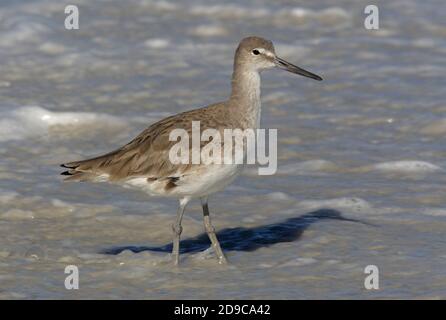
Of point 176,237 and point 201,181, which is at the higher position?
point 201,181

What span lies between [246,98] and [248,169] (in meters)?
2.15

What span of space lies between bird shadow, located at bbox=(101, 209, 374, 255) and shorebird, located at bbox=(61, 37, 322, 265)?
1.35ft

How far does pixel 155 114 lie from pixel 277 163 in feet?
6.48

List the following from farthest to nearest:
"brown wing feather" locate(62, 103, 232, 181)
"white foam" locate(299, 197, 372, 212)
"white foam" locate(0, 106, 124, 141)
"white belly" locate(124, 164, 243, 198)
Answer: "white foam" locate(0, 106, 124, 141)
"white foam" locate(299, 197, 372, 212)
"brown wing feather" locate(62, 103, 232, 181)
"white belly" locate(124, 164, 243, 198)

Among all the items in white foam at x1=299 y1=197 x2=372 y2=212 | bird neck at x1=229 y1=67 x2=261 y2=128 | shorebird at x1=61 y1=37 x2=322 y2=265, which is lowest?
white foam at x1=299 y1=197 x2=372 y2=212

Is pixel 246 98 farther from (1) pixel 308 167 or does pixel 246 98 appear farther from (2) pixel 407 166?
(2) pixel 407 166

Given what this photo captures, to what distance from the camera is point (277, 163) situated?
10.7 m

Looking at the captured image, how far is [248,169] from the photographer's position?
35.3 feet

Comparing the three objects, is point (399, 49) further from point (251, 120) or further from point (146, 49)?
point (251, 120)

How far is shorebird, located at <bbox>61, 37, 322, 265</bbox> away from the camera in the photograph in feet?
27.3

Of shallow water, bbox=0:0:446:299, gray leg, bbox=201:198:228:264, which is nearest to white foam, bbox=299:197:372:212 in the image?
shallow water, bbox=0:0:446:299

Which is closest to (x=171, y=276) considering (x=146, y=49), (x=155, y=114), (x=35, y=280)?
(x=35, y=280)

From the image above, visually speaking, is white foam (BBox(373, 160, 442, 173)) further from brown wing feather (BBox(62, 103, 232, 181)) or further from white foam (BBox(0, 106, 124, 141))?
white foam (BBox(0, 106, 124, 141))

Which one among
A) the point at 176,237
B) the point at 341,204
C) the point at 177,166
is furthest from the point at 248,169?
the point at 177,166
